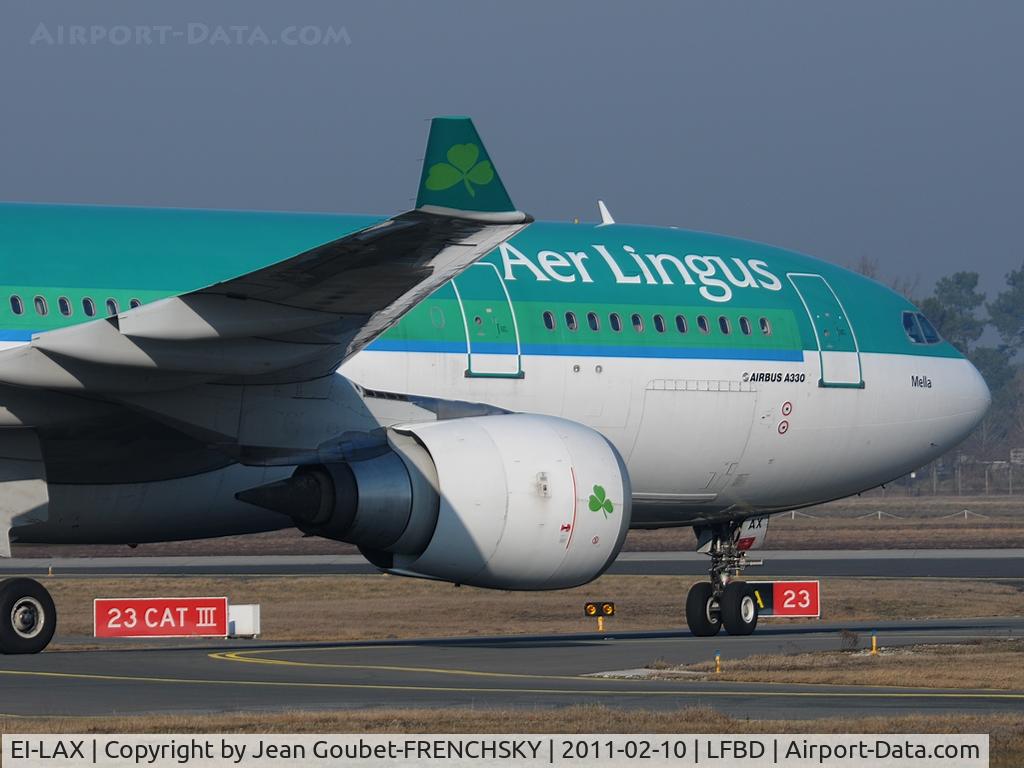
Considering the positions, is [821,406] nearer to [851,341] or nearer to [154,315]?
[851,341]

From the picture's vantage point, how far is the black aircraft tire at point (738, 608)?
22906mm

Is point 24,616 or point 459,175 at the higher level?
point 459,175

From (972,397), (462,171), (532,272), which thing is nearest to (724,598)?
(972,397)

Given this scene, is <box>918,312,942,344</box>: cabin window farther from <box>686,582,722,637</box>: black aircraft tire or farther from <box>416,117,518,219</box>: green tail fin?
<box>416,117,518,219</box>: green tail fin

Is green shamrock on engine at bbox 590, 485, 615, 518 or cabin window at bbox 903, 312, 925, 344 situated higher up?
cabin window at bbox 903, 312, 925, 344

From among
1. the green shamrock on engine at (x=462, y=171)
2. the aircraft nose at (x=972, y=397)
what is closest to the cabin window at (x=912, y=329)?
the aircraft nose at (x=972, y=397)

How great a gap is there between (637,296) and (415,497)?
17.9 ft

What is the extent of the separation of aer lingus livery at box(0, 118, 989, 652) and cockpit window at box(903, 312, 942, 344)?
0.07 m

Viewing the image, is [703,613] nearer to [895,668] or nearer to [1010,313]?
[895,668]

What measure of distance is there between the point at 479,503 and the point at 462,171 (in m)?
3.69

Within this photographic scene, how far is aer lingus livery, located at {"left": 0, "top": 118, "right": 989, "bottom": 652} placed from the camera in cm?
1506

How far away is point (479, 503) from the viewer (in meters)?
16.5

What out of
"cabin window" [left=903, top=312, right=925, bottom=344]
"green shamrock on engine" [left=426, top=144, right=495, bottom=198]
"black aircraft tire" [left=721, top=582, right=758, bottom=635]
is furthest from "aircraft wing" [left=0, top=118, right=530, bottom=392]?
"cabin window" [left=903, top=312, right=925, bottom=344]
